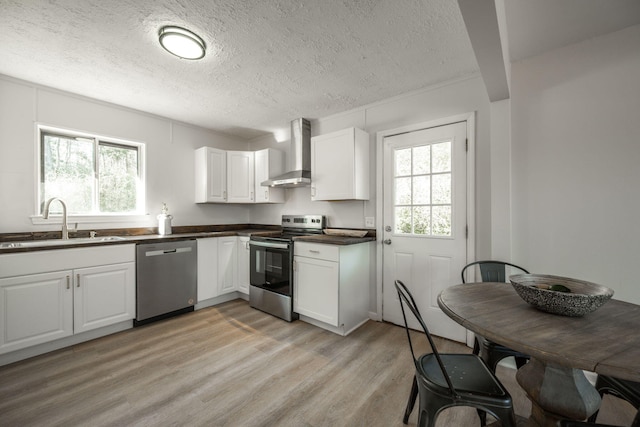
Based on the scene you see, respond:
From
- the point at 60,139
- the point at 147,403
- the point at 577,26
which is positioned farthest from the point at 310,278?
the point at 60,139

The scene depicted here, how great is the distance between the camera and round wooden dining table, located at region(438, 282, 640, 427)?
0.81 metres

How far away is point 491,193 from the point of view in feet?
7.34

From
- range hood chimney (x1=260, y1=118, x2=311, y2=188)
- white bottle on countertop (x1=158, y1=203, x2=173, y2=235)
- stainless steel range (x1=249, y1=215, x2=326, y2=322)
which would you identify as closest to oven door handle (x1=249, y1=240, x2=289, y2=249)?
stainless steel range (x1=249, y1=215, x2=326, y2=322)

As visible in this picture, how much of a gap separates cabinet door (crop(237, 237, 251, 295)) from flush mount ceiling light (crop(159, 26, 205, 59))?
86.7 inches

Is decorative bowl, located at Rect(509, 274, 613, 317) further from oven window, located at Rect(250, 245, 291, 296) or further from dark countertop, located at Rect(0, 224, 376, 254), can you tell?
oven window, located at Rect(250, 245, 291, 296)

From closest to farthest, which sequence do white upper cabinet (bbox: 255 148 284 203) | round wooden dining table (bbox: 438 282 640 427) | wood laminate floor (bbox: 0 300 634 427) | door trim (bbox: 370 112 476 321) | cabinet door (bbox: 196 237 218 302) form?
round wooden dining table (bbox: 438 282 640 427)
wood laminate floor (bbox: 0 300 634 427)
door trim (bbox: 370 112 476 321)
cabinet door (bbox: 196 237 218 302)
white upper cabinet (bbox: 255 148 284 203)

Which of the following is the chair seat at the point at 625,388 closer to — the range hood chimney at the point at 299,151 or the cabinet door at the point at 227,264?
the range hood chimney at the point at 299,151

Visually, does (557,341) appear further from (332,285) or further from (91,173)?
(91,173)

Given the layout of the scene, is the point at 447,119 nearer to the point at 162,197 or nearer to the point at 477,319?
the point at 477,319

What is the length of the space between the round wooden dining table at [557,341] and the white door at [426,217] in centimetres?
114

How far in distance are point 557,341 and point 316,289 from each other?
2037 millimetres

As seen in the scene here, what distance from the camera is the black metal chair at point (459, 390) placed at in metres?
1.03

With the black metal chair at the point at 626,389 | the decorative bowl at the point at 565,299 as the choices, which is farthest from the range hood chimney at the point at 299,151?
the black metal chair at the point at 626,389

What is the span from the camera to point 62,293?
7.49 ft
